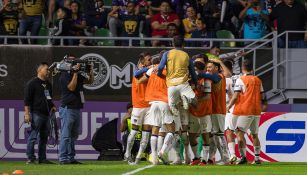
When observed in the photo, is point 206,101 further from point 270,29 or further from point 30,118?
point 270,29

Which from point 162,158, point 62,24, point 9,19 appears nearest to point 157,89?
point 162,158

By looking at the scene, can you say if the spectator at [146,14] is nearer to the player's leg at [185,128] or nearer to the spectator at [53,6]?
the spectator at [53,6]

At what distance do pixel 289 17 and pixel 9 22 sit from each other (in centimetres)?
681

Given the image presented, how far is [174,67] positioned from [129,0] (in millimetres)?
8256

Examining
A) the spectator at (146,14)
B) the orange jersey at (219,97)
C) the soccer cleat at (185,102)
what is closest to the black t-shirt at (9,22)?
the spectator at (146,14)

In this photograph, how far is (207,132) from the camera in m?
23.7

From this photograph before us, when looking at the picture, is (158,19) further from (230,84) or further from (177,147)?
(177,147)

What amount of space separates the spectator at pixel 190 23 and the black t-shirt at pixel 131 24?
1.09 m

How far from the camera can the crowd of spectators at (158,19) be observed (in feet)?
97.7

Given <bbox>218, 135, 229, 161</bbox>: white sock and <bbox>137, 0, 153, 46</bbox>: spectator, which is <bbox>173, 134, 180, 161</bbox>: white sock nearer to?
<bbox>218, 135, 229, 161</bbox>: white sock

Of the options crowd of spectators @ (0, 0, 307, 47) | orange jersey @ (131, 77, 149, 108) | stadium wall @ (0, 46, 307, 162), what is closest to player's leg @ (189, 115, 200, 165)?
orange jersey @ (131, 77, 149, 108)

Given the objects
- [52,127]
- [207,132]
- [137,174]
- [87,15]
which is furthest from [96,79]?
[137,174]

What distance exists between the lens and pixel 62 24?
30156mm

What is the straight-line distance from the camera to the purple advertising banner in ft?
95.5
